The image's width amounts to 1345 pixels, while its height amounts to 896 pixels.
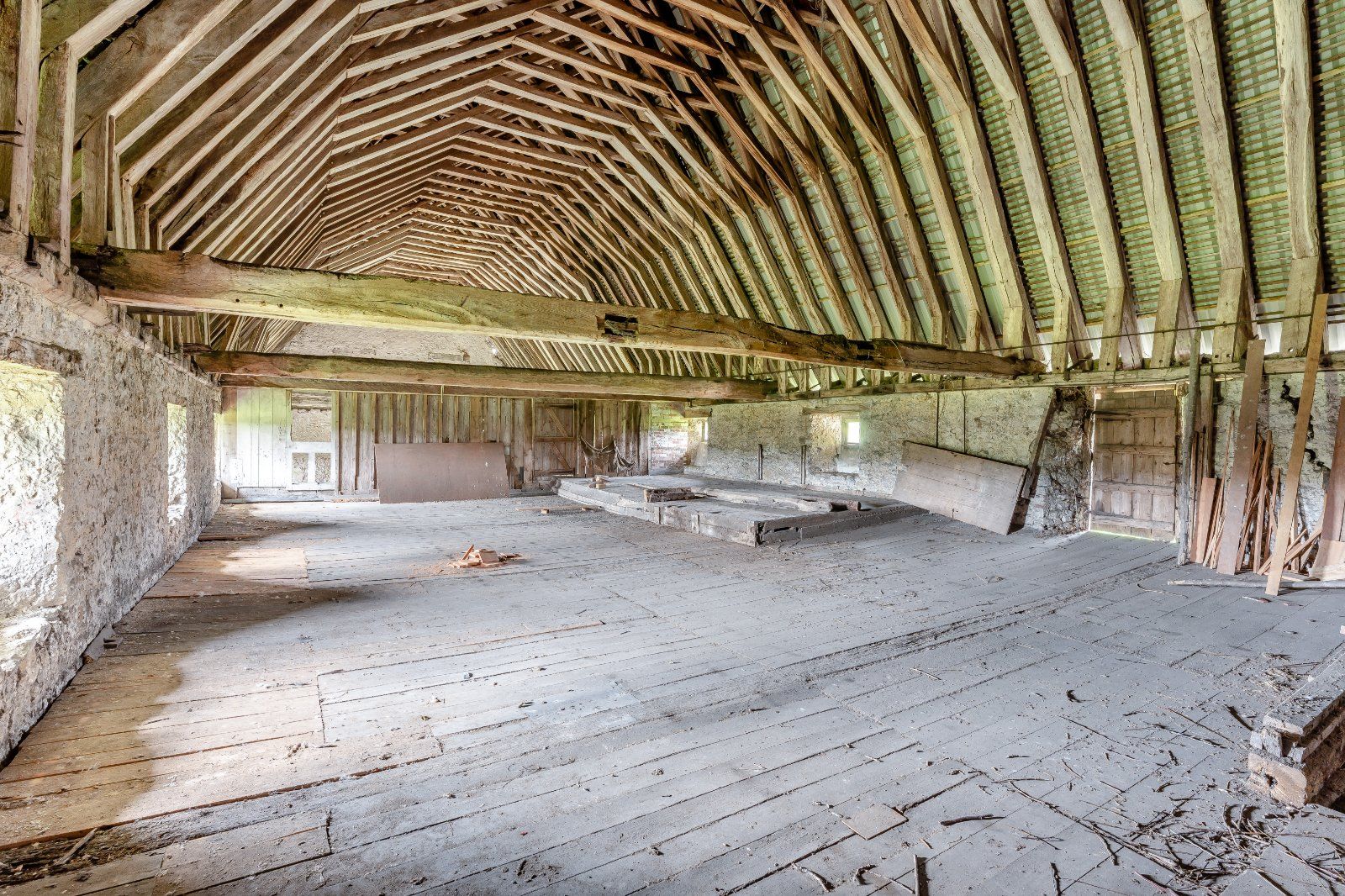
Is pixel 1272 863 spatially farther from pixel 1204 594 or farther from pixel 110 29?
pixel 110 29

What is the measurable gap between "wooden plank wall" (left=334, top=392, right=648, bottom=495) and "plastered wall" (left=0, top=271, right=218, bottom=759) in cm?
869

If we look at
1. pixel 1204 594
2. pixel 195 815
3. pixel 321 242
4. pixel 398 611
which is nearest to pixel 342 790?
pixel 195 815

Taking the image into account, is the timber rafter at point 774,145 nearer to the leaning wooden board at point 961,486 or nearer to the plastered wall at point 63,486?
the plastered wall at point 63,486

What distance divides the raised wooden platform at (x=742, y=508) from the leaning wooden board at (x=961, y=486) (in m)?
0.37

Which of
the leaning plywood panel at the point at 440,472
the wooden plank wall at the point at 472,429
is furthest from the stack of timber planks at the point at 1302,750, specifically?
the wooden plank wall at the point at 472,429

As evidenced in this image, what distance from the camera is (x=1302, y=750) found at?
239 cm

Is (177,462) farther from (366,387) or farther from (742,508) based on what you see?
(742,508)

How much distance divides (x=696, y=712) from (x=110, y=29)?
169 inches

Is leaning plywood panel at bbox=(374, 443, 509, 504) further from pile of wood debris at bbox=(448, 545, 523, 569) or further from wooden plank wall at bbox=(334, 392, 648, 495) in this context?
pile of wood debris at bbox=(448, 545, 523, 569)

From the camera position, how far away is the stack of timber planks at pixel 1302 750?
2365mm

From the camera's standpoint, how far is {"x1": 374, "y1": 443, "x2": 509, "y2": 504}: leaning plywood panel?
1287 centimetres

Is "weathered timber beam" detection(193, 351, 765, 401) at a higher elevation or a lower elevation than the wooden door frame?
higher

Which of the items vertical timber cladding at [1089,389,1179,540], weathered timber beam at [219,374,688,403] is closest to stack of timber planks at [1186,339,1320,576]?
vertical timber cladding at [1089,389,1179,540]

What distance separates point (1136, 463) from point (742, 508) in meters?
5.41
